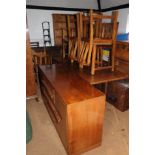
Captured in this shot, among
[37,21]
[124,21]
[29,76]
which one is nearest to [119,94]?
[29,76]

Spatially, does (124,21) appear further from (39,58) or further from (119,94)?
(119,94)

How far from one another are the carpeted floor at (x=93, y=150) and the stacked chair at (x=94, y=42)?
2.56 ft

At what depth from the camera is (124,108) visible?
7.76ft

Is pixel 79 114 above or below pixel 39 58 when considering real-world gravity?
below

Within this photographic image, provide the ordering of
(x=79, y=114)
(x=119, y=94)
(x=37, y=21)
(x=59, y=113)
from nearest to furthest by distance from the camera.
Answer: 1. (x=79, y=114)
2. (x=59, y=113)
3. (x=119, y=94)
4. (x=37, y=21)

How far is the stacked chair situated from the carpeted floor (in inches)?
30.7

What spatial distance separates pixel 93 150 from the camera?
1.64m

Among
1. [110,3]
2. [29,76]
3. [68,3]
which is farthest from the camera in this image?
[110,3]

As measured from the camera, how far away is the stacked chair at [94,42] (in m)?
1.96

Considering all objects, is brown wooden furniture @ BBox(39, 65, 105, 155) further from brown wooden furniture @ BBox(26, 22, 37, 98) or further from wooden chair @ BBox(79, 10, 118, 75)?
brown wooden furniture @ BBox(26, 22, 37, 98)

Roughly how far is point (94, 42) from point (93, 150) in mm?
1351
